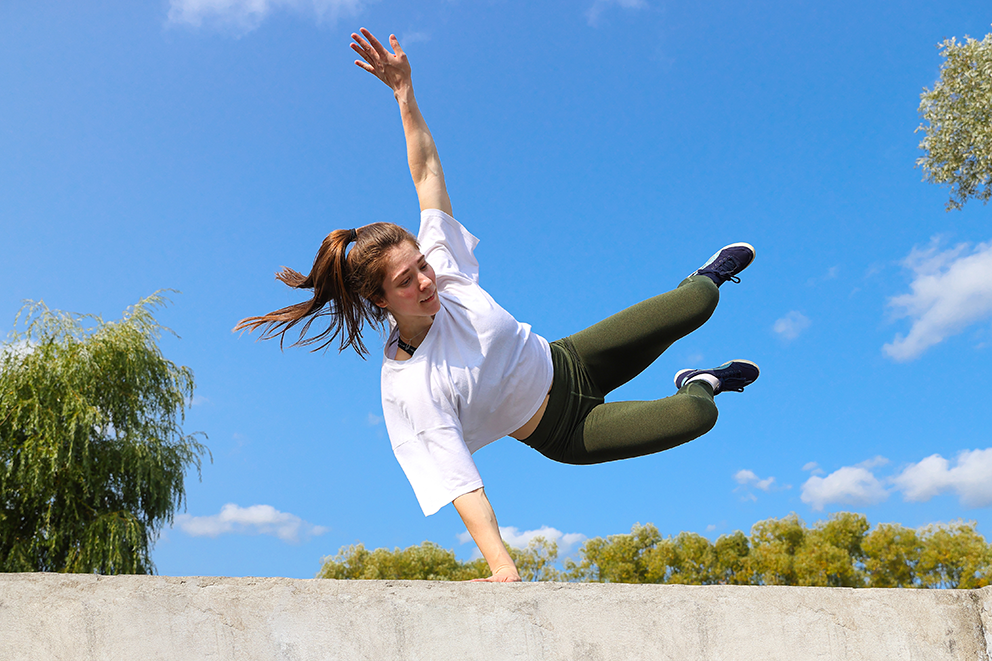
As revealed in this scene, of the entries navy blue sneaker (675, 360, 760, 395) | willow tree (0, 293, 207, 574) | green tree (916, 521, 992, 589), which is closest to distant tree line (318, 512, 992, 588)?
green tree (916, 521, 992, 589)

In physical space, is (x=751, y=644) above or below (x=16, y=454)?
below

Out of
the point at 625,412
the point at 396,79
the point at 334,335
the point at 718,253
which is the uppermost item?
the point at 396,79

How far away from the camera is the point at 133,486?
10.2m

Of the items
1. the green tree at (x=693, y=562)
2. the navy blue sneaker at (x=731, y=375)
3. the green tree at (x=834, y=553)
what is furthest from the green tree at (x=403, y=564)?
the navy blue sneaker at (x=731, y=375)

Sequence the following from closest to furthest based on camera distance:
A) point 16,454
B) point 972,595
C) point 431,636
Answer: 1. point 431,636
2. point 972,595
3. point 16,454

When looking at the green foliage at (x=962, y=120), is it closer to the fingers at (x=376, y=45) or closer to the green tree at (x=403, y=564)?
the fingers at (x=376, y=45)

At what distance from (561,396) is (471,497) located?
70cm

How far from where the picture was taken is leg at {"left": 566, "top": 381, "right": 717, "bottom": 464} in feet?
8.94

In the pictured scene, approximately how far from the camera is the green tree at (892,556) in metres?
17.0

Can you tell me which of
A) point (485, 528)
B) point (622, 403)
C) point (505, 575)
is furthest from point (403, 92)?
point (505, 575)

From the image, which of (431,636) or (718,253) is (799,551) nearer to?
(718,253)

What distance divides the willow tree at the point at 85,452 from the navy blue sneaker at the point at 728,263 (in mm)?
9229

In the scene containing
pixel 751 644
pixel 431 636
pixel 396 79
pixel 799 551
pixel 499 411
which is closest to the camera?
pixel 431 636

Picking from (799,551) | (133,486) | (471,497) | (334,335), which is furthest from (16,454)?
(799,551)
